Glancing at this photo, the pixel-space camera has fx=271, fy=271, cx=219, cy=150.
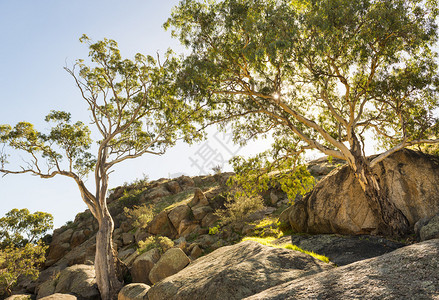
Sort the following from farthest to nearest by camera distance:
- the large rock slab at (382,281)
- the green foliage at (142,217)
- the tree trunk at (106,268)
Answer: the green foliage at (142,217) → the tree trunk at (106,268) → the large rock slab at (382,281)

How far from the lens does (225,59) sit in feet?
48.3

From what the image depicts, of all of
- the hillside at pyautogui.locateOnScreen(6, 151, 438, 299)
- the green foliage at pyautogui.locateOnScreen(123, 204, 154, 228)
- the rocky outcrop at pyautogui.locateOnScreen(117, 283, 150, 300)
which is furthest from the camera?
the green foliage at pyautogui.locateOnScreen(123, 204, 154, 228)

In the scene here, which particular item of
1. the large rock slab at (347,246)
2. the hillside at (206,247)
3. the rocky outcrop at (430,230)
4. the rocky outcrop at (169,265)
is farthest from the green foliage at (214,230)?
the rocky outcrop at (430,230)

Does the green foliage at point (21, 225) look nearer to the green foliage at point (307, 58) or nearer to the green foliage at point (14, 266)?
the green foliage at point (14, 266)

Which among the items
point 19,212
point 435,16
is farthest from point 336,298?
point 19,212

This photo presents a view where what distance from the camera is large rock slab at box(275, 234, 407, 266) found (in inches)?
375

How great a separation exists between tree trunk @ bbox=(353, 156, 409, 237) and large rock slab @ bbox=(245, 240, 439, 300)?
9.38 m

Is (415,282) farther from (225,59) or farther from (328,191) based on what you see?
(225,59)

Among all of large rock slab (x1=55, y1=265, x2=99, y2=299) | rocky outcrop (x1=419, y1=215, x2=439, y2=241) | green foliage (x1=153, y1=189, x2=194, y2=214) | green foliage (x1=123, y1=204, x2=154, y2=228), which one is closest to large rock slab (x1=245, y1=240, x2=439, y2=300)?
rocky outcrop (x1=419, y1=215, x2=439, y2=241)

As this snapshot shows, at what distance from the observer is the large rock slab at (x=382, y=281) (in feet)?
9.62

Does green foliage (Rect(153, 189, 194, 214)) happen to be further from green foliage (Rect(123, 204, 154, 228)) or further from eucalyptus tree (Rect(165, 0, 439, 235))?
eucalyptus tree (Rect(165, 0, 439, 235))

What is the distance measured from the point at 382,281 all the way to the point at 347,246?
842 cm

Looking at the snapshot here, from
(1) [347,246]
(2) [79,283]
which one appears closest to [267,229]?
(1) [347,246]

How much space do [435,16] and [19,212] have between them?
134ft
